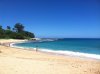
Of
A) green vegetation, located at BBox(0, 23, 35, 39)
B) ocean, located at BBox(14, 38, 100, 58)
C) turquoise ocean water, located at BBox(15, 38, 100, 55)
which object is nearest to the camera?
ocean, located at BBox(14, 38, 100, 58)

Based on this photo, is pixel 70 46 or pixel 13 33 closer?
pixel 70 46

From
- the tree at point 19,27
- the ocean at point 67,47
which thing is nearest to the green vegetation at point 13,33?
the tree at point 19,27

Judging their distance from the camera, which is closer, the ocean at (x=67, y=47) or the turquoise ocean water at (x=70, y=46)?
the ocean at (x=67, y=47)

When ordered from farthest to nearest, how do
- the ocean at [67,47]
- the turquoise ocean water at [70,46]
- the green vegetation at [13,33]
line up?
the green vegetation at [13,33] → the turquoise ocean water at [70,46] → the ocean at [67,47]

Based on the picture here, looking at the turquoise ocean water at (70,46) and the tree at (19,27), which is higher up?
the tree at (19,27)

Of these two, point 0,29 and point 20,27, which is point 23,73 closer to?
point 0,29

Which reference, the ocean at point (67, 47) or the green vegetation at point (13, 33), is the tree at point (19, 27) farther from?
the ocean at point (67, 47)

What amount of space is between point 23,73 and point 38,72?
2.51 feet

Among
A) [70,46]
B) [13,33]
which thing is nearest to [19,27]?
[13,33]

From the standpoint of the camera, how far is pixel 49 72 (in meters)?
9.16

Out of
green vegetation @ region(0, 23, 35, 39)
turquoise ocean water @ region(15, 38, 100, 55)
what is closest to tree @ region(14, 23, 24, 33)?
green vegetation @ region(0, 23, 35, 39)

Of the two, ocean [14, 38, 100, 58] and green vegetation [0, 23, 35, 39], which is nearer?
ocean [14, 38, 100, 58]

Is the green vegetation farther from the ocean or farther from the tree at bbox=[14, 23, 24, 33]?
the ocean

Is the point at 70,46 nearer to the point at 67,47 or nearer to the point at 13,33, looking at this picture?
the point at 67,47
